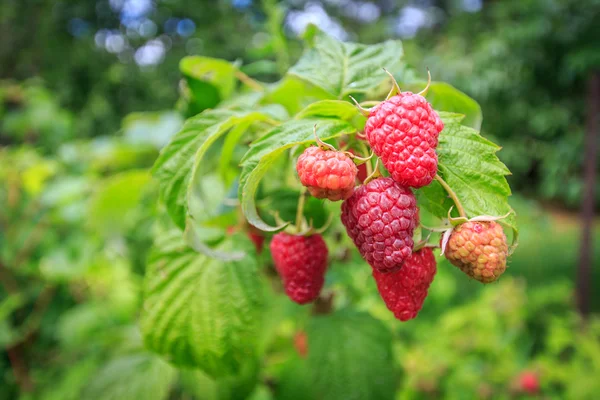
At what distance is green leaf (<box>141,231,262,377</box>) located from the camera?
0.80 metres

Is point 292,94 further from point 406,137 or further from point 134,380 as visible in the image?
point 134,380

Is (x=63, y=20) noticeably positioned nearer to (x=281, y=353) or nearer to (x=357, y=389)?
(x=281, y=353)

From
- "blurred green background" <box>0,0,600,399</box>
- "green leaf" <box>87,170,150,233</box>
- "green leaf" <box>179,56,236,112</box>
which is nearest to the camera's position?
"green leaf" <box>179,56,236,112</box>

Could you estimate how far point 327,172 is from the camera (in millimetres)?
509

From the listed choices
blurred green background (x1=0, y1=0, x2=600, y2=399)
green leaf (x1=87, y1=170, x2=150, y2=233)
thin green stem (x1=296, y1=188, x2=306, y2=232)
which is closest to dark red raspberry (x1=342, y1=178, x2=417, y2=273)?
thin green stem (x1=296, y1=188, x2=306, y2=232)

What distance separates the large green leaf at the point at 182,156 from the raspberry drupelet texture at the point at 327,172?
172mm

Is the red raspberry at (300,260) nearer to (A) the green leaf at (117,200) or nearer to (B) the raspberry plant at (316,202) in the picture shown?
(B) the raspberry plant at (316,202)

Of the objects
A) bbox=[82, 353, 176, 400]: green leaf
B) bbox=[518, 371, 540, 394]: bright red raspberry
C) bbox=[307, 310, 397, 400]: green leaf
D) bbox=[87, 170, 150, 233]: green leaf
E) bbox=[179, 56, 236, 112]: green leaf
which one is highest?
bbox=[179, 56, 236, 112]: green leaf

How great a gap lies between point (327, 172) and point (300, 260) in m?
0.24

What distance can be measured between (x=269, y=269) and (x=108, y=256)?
3.83ft

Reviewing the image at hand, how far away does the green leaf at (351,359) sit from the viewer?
3.37ft

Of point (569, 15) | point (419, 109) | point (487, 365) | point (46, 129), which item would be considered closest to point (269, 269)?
point (419, 109)

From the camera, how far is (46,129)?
309 centimetres

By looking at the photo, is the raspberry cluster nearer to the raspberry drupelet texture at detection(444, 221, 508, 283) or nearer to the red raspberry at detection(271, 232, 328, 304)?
the raspberry drupelet texture at detection(444, 221, 508, 283)
